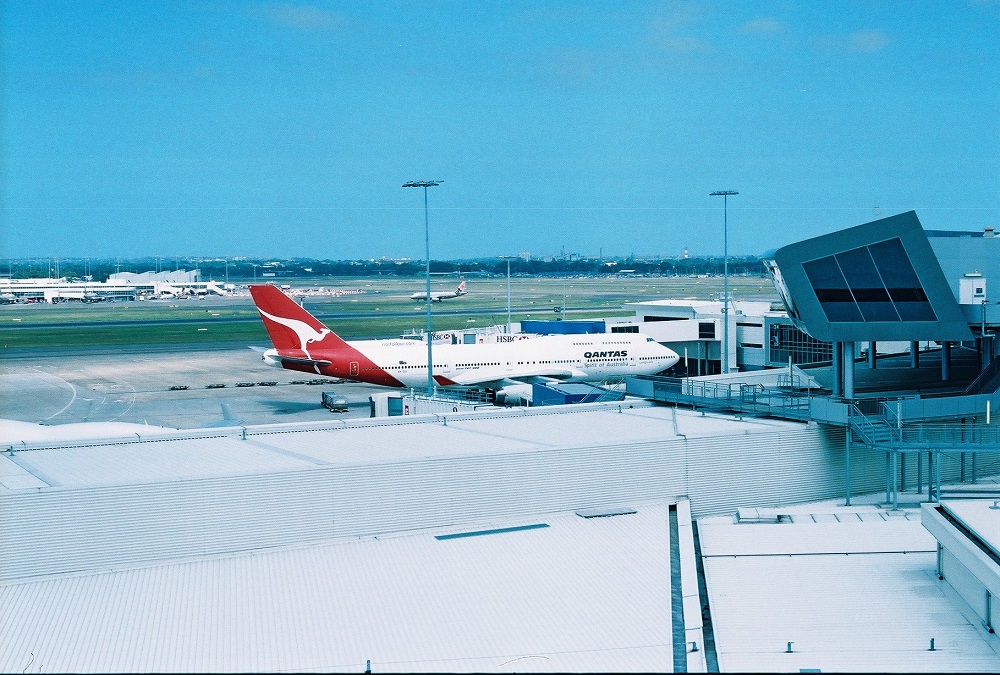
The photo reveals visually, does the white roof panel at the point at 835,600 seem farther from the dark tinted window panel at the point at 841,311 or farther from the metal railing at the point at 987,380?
the metal railing at the point at 987,380

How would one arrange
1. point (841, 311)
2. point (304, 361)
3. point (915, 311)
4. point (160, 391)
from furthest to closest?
point (160, 391)
point (304, 361)
point (841, 311)
point (915, 311)

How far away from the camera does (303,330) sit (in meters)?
75.1

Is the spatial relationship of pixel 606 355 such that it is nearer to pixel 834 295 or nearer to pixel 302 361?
pixel 302 361

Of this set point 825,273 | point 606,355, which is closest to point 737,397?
point 825,273

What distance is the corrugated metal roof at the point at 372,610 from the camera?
19531 mm

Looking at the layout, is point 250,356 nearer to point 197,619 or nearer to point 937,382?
point 937,382

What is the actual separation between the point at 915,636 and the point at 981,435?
14418mm

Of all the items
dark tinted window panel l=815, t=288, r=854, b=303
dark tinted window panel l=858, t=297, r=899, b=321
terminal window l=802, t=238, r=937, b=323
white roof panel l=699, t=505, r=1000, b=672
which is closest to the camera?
white roof panel l=699, t=505, r=1000, b=672

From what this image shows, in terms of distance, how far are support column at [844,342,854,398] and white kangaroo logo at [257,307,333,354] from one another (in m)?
44.2

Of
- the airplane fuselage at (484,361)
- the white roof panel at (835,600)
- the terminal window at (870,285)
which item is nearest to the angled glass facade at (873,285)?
the terminal window at (870,285)

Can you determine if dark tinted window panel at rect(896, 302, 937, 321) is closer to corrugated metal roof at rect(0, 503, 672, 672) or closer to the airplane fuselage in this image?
corrugated metal roof at rect(0, 503, 672, 672)

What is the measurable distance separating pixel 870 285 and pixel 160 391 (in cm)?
6126

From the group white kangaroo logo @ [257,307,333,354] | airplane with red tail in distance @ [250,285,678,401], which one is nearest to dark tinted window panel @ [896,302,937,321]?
airplane with red tail in distance @ [250,285,678,401]

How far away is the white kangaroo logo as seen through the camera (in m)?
74.9
